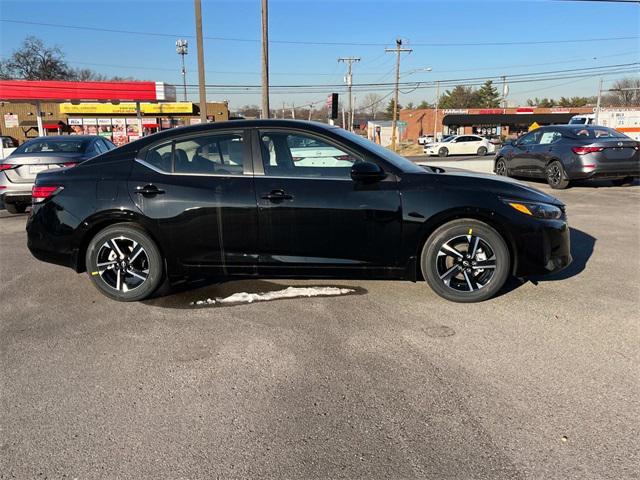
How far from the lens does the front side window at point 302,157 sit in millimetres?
4152

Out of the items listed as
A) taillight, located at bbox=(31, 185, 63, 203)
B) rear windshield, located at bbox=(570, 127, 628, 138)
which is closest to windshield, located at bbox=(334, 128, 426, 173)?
taillight, located at bbox=(31, 185, 63, 203)

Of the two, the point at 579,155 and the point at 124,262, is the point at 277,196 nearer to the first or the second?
the point at 124,262

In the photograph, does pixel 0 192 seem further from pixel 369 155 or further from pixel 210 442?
pixel 210 442

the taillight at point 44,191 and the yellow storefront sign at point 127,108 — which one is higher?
the yellow storefront sign at point 127,108

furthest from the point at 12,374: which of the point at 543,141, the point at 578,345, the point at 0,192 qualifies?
the point at 543,141

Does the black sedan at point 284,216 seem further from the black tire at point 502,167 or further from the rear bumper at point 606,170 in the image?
the black tire at point 502,167

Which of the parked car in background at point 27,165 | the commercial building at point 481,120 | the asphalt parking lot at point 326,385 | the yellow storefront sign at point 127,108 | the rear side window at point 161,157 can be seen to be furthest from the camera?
the commercial building at point 481,120

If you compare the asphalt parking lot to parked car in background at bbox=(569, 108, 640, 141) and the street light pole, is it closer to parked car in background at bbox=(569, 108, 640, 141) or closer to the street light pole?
the street light pole

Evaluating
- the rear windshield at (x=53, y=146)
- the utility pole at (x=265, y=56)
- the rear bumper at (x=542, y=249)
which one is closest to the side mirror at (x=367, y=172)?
the rear bumper at (x=542, y=249)

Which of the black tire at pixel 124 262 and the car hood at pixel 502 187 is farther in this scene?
the black tire at pixel 124 262

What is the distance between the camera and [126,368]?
3162 millimetres

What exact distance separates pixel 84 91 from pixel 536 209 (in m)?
34.4

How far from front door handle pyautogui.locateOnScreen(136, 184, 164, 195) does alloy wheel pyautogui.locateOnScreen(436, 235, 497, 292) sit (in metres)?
2.49

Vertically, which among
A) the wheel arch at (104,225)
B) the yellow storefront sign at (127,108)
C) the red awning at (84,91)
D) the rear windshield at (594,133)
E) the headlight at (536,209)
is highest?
the red awning at (84,91)
